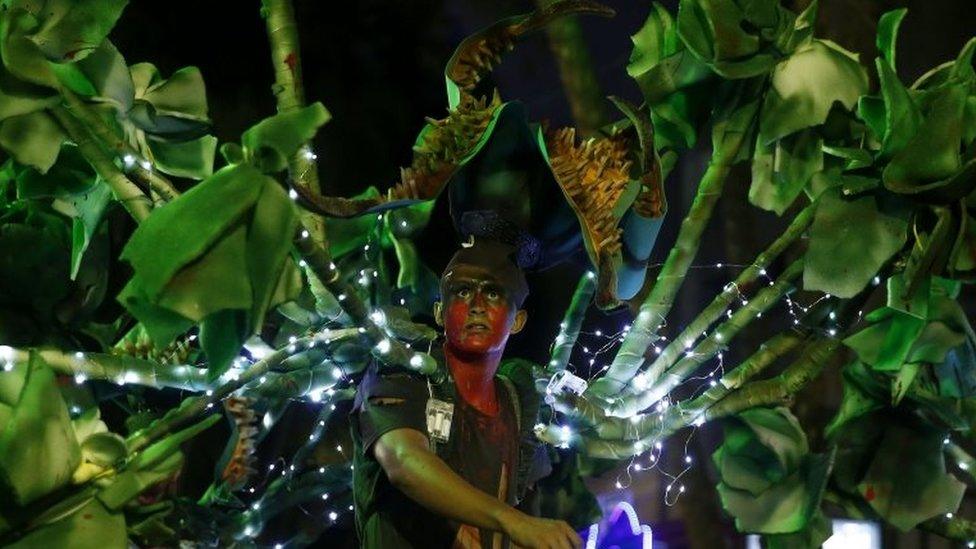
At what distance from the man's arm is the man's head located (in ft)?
0.64

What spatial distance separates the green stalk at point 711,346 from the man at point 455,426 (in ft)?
0.61

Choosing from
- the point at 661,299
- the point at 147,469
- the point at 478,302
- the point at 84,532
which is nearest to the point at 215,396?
the point at 147,469

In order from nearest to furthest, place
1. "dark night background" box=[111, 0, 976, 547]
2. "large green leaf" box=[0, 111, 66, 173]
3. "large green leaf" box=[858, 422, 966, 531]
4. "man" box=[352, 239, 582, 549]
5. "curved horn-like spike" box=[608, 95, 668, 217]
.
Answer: "large green leaf" box=[0, 111, 66, 173]
"man" box=[352, 239, 582, 549]
"curved horn-like spike" box=[608, 95, 668, 217]
"large green leaf" box=[858, 422, 966, 531]
"dark night background" box=[111, 0, 976, 547]

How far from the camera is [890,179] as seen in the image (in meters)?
2.14

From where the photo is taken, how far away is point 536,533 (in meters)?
1.93

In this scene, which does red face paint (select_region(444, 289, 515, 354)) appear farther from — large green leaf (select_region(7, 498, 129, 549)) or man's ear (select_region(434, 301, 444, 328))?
large green leaf (select_region(7, 498, 129, 549))

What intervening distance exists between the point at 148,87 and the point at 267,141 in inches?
16.2

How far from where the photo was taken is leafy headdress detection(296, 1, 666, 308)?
6.98 feet

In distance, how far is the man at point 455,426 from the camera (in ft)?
6.66

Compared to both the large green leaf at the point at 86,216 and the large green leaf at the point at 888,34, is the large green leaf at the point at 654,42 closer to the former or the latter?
the large green leaf at the point at 888,34

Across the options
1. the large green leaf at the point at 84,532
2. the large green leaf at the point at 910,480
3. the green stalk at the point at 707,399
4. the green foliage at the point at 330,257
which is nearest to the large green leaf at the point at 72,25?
the green foliage at the point at 330,257

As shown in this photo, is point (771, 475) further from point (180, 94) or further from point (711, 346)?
point (180, 94)

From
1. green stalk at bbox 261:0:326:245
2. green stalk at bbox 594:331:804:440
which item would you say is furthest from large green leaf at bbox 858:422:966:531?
green stalk at bbox 261:0:326:245

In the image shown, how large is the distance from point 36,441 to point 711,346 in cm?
108
